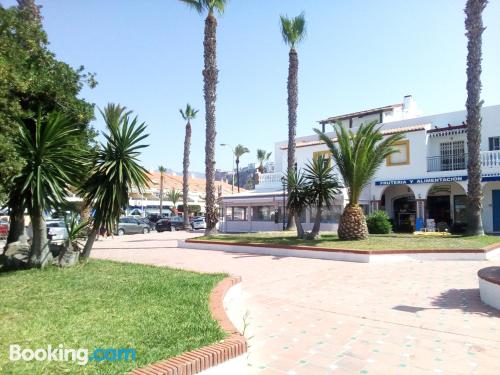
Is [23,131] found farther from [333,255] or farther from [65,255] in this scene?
[333,255]

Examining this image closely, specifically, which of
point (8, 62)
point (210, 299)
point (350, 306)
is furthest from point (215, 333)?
point (8, 62)

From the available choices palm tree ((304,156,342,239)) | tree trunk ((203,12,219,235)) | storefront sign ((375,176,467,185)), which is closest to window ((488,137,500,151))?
storefront sign ((375,176,467,185))

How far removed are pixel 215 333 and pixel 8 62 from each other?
6919mm

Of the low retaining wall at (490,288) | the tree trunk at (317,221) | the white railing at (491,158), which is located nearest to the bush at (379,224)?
the tree trunk at (317,221)

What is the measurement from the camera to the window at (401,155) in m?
27.2

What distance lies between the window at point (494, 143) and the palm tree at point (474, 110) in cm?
731

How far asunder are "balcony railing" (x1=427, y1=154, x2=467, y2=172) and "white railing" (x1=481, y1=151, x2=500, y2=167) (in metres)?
1.95

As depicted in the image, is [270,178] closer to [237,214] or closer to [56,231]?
[237,214]

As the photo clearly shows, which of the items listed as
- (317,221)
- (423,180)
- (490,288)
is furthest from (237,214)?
(490,288)

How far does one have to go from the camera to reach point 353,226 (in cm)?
1717

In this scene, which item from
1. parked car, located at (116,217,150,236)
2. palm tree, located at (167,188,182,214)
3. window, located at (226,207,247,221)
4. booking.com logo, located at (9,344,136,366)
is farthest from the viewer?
palm tree, located at (167,188,182,214)

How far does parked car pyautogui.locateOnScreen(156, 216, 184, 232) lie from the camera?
37906 millimetres

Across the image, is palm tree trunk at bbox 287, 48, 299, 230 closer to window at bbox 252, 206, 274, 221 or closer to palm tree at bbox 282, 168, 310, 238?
window at bbox 252, 206, 274, 221

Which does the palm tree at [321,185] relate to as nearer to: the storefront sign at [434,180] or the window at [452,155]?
the storefront sign at [434,180]
